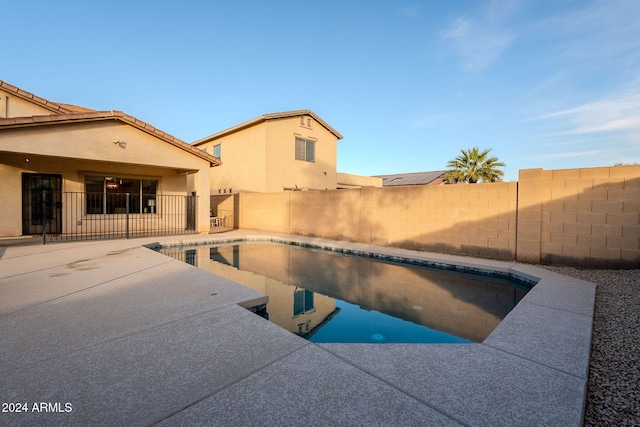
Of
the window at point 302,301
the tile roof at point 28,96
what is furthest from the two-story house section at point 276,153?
the window at point 302,301

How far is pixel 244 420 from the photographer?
167 centimetres

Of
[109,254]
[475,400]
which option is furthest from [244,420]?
[109,254]

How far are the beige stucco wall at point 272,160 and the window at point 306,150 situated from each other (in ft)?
0.87

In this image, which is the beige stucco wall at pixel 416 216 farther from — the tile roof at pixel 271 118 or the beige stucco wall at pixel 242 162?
the tile roof at pixel 271 118

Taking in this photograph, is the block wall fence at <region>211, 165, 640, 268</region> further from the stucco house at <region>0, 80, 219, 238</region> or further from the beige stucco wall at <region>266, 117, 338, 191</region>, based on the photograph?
the stucco house at <region>0, 80, 219, 238</region>

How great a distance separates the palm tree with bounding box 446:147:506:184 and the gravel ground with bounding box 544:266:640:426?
664 inches

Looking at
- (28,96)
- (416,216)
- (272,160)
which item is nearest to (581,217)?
(416,216)

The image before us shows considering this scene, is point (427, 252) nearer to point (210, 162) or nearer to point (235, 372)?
point (235, 372)

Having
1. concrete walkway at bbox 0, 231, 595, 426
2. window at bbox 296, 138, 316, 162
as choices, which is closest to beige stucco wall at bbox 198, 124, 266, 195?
window at bbox 296, 138, 316, 162

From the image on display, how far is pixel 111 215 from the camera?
1187cm

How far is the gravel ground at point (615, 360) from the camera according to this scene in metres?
1.90

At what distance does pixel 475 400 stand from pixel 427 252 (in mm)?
7096

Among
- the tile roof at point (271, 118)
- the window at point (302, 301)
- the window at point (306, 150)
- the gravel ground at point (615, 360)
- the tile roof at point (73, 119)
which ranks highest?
the tile roof at point (271, 118)

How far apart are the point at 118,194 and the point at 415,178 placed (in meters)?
25.1
